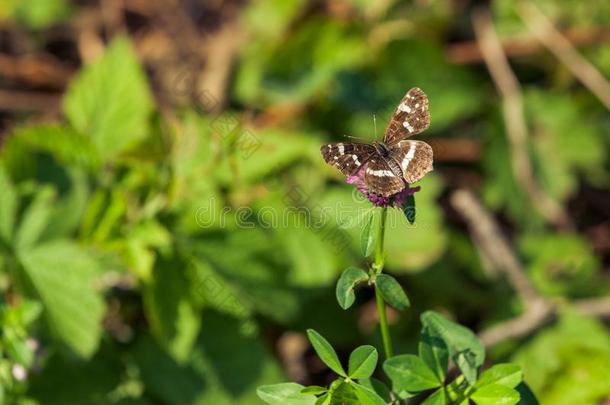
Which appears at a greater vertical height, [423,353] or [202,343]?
[423,353]

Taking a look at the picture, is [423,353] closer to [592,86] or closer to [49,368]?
[49,368]

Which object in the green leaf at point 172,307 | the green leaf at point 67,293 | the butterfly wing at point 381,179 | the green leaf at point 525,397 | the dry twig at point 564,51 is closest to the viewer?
the butterfly wing at point 381,179

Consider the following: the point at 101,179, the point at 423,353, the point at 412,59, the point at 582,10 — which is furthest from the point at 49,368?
the point at 582,10

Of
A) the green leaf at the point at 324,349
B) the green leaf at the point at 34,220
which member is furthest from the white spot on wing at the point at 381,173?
the green leaf at the point at 34,220

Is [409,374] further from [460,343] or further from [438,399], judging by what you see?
[460,343]

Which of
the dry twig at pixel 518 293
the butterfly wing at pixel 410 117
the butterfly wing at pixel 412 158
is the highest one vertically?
the butterfly wing at pixel 410 117

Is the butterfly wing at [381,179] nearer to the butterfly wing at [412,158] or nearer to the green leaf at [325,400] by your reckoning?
the butterfly wing at [412,158]
